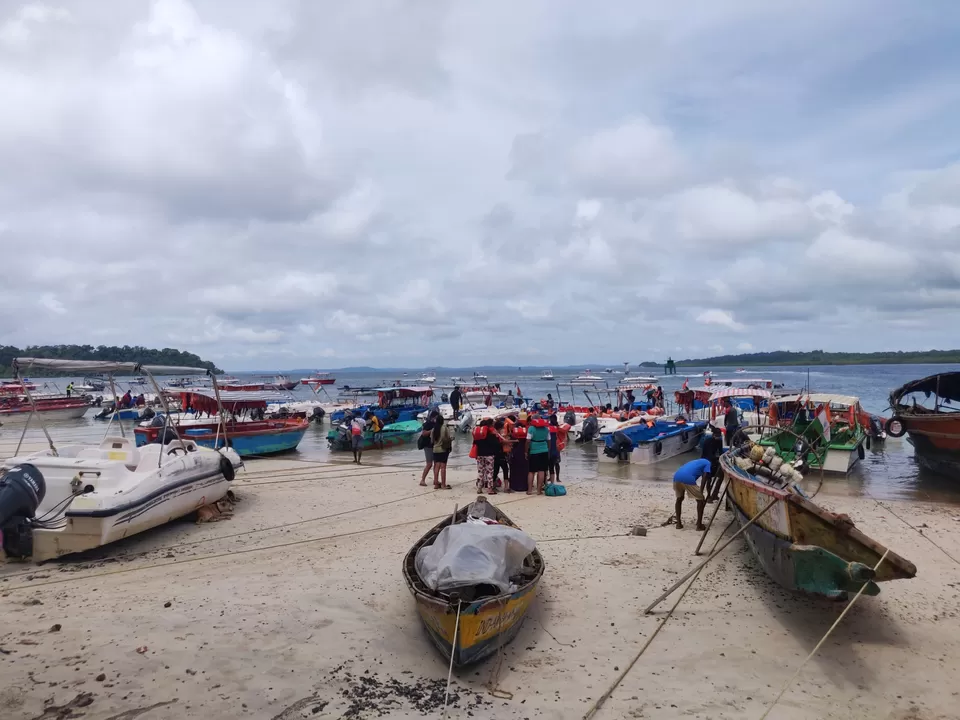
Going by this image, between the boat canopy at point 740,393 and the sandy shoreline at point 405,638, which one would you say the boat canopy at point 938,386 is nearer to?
the boat canopy at point 740,393

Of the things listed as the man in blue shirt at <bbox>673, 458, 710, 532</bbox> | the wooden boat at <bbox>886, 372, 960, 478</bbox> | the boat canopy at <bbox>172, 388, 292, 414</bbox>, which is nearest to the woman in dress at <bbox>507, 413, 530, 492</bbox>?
the man in blue shirt at <bbox>673, 458, 710, 532</bbox>

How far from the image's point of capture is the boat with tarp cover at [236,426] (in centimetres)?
2195

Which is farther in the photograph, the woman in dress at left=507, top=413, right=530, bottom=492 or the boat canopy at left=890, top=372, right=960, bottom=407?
the boat canopy at left=890, top=372, right=960, bottom=407

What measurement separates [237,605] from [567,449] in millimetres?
20389

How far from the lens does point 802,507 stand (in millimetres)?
6574

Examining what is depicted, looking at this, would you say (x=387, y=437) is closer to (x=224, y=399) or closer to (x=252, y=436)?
(x=252, y=436)

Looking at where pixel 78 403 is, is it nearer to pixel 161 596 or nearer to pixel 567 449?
pixel 567 449

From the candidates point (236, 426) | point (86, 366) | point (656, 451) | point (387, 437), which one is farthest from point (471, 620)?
point (387, 437)

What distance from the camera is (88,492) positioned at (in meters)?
9.16

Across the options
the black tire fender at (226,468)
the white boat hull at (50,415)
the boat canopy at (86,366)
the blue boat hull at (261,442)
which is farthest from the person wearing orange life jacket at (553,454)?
→ the white boat hull at (50,415)

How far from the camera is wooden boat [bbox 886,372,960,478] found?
660 inches

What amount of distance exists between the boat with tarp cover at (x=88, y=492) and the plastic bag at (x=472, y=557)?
5.03 meters

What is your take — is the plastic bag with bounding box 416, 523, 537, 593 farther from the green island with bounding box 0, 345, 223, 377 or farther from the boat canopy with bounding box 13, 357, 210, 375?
the green island with bounding box 0, 345, 223, 377

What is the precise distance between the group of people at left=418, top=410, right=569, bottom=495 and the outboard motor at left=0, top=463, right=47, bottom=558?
7795 mm
